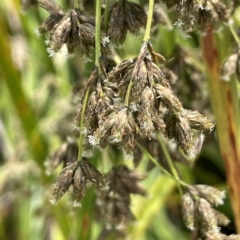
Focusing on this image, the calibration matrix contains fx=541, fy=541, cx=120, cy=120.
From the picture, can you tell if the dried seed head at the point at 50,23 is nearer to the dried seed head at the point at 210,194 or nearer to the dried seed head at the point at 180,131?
the dried seed head at the point at 180,131

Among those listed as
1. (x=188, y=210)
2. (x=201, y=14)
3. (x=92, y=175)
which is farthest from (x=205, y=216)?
(x=201, y=14)

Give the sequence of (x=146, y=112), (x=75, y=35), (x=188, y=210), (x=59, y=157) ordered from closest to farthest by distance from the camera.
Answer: (x=146, y=112) < (x=75, y=35) < (x=188, y=210) < (x=59, y=157)

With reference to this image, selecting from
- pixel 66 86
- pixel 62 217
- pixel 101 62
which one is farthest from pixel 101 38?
pixel 66 86

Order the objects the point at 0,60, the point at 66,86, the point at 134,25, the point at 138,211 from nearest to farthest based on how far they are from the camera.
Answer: the point at 134,25 < the point at 0,60 < the point at 138,211 < the point at 66,86

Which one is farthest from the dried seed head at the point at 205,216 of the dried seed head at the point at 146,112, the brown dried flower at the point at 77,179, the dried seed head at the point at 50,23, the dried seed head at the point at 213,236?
the dried seed head at the point at 50,23

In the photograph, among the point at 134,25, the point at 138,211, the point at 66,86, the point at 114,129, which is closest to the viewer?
the point at 114,129

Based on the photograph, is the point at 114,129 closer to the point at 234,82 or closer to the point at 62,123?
the point at 234,82

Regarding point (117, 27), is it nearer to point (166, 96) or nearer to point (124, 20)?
point (124, 20)
